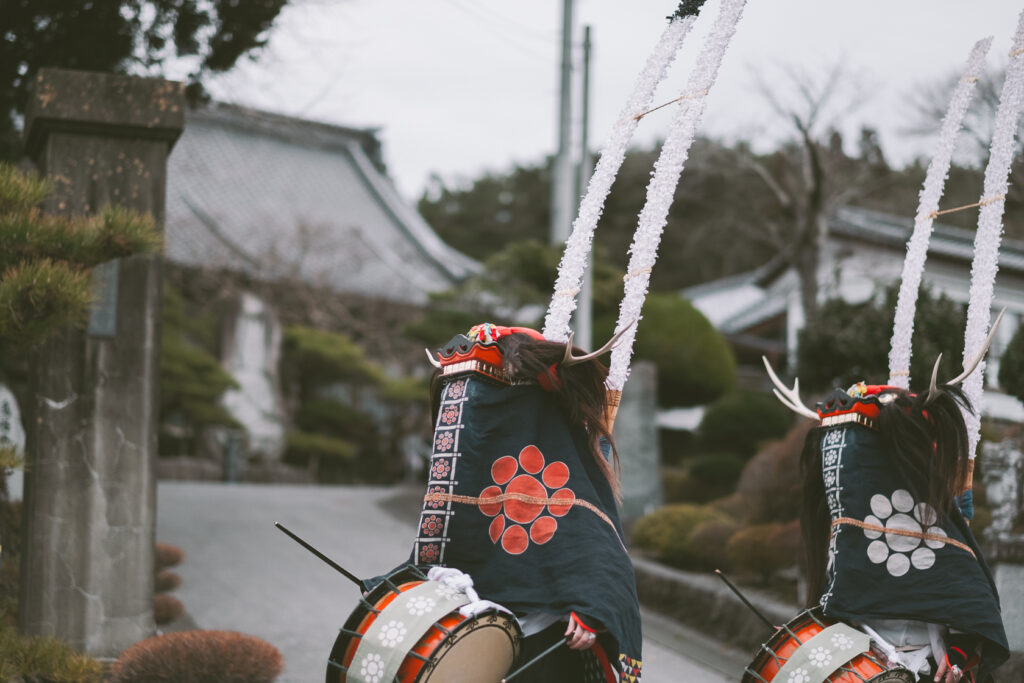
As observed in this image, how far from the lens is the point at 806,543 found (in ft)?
15.1

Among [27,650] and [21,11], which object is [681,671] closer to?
[27,650]

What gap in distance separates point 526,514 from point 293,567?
6.36m

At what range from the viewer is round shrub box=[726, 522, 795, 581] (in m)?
8.04

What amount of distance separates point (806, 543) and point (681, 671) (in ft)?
9.42

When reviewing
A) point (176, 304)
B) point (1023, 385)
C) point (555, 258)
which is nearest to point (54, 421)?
point (1023, 385)

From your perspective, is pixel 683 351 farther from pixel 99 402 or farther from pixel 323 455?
pixel 99 402

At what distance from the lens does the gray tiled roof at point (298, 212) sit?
62.3 feet

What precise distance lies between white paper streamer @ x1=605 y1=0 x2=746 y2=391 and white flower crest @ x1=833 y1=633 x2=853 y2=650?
1262 millimetres

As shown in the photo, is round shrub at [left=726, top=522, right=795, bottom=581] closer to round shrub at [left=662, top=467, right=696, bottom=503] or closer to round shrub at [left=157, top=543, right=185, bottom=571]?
round shrub at [left=662, top=467, right=696, bottom=503]

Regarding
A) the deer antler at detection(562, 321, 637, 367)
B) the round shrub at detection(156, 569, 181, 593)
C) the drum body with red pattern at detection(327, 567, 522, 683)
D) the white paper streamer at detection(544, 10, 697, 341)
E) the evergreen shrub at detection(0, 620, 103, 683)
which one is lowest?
the round shrub at detection(156, 569, 181, 593)

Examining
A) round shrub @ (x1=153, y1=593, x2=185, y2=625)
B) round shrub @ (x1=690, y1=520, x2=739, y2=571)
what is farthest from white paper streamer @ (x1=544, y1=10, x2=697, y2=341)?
round shrub @ (x1=690, y1=520, x2=739, y2=571)

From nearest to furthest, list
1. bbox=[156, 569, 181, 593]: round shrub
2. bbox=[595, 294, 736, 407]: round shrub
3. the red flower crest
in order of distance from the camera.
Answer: the red flower crest
bbox=[156, 569, 181, 593]: round shrub
bbox=[595, 294, 736, 407]: round shrub

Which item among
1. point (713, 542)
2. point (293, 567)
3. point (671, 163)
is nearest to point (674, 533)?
point (713, 542)

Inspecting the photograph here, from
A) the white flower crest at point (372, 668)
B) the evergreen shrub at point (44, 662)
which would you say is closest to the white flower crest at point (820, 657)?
the white flower crest at point (372, 668)
